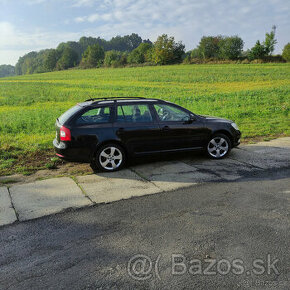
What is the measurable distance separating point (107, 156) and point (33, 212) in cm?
229

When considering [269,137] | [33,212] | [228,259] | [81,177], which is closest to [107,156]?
[81,177]

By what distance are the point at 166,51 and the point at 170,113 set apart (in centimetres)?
9387

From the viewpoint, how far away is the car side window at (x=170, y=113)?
23.7 feet

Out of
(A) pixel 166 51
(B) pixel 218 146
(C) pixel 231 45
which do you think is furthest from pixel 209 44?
(B) pixel 218 146

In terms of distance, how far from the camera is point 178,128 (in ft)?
23.8

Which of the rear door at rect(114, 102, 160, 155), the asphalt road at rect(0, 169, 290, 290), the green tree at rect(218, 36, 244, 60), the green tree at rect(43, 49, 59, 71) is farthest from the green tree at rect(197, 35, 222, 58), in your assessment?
the asphalt road at rect(0, 169, 290, 290)

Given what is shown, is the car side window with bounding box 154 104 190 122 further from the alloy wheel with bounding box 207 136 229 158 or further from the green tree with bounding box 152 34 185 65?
the green tree with bounding box 152 34 185 65

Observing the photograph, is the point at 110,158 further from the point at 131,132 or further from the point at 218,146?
the point at 218,146

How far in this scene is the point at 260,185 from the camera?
5801mm

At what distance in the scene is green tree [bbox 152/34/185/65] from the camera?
9381 cm

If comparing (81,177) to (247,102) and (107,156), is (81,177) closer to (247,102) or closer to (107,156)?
(107,156)

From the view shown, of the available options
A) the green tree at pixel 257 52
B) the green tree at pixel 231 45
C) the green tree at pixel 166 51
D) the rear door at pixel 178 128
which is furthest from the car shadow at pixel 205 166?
the green tree at pixel 231 45

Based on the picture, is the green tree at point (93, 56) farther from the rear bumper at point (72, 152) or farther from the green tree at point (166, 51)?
the rear bumper at point (72, 152)

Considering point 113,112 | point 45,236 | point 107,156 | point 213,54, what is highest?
point 213,54
